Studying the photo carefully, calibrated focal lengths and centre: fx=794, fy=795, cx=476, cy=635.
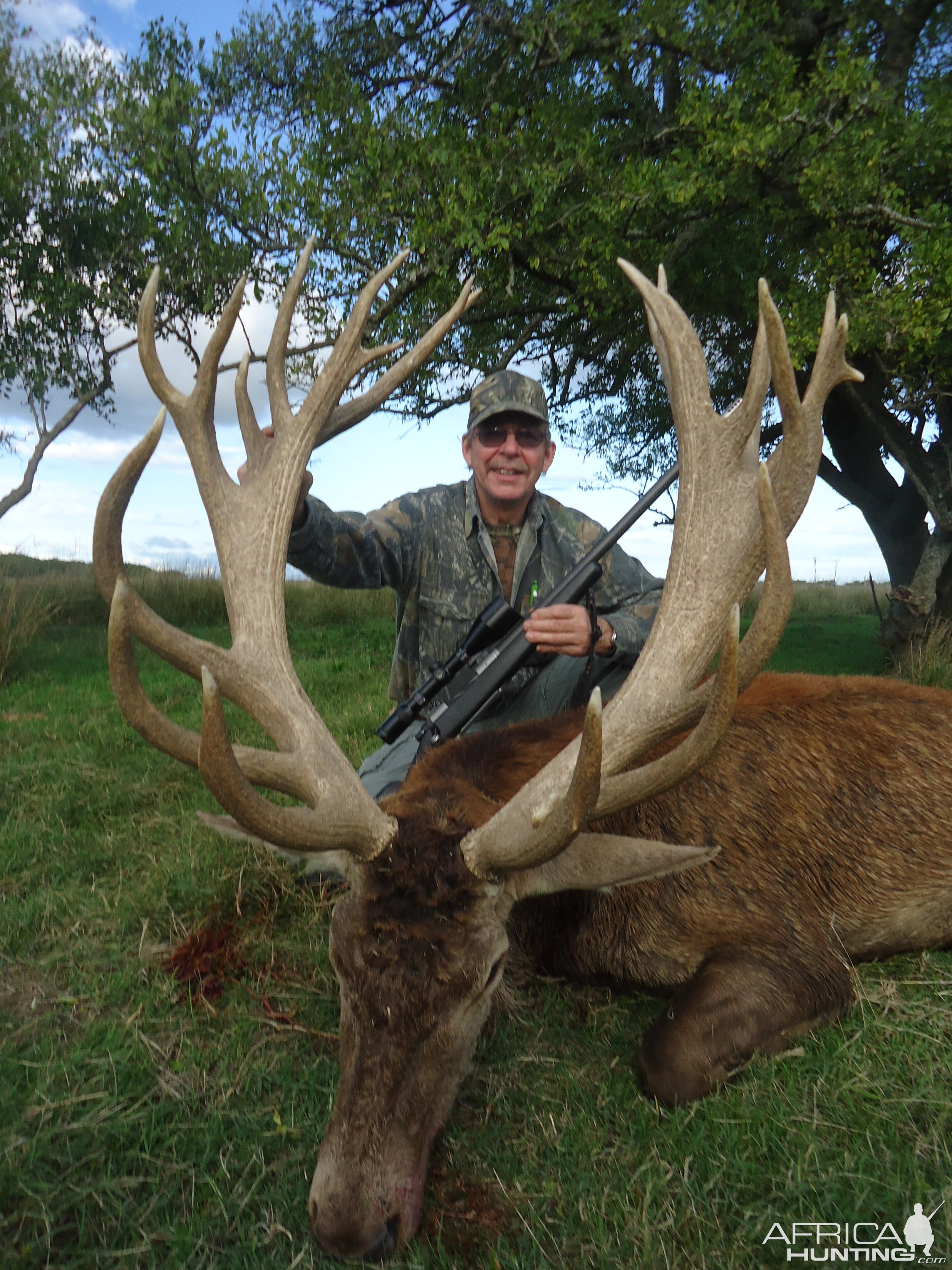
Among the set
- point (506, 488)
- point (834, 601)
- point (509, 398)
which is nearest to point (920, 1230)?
point (506, 488)

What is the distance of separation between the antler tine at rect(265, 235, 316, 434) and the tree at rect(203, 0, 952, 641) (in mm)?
5505

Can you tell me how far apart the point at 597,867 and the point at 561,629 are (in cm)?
151

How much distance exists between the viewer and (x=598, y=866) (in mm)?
2447

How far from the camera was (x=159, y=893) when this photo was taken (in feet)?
12.3

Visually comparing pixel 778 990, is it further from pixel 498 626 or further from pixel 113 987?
pixel 113 987

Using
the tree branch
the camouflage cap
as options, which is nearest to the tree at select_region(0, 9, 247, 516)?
the tree branch

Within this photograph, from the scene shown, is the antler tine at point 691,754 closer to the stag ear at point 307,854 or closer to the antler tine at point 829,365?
the stag ear at point 307,854

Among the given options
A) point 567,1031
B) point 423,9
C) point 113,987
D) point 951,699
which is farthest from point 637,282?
point 423,9

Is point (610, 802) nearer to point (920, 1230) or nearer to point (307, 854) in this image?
point (307, 854)

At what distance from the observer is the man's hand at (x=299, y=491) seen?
3352 mm

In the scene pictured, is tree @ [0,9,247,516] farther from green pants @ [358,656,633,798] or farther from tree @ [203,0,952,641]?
green pants @ [358,656,633,798]

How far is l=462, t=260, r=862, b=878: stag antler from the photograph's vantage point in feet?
7.69

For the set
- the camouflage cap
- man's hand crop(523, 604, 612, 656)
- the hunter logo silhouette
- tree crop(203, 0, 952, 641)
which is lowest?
the hunter logo silhouette

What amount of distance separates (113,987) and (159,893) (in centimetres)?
71
